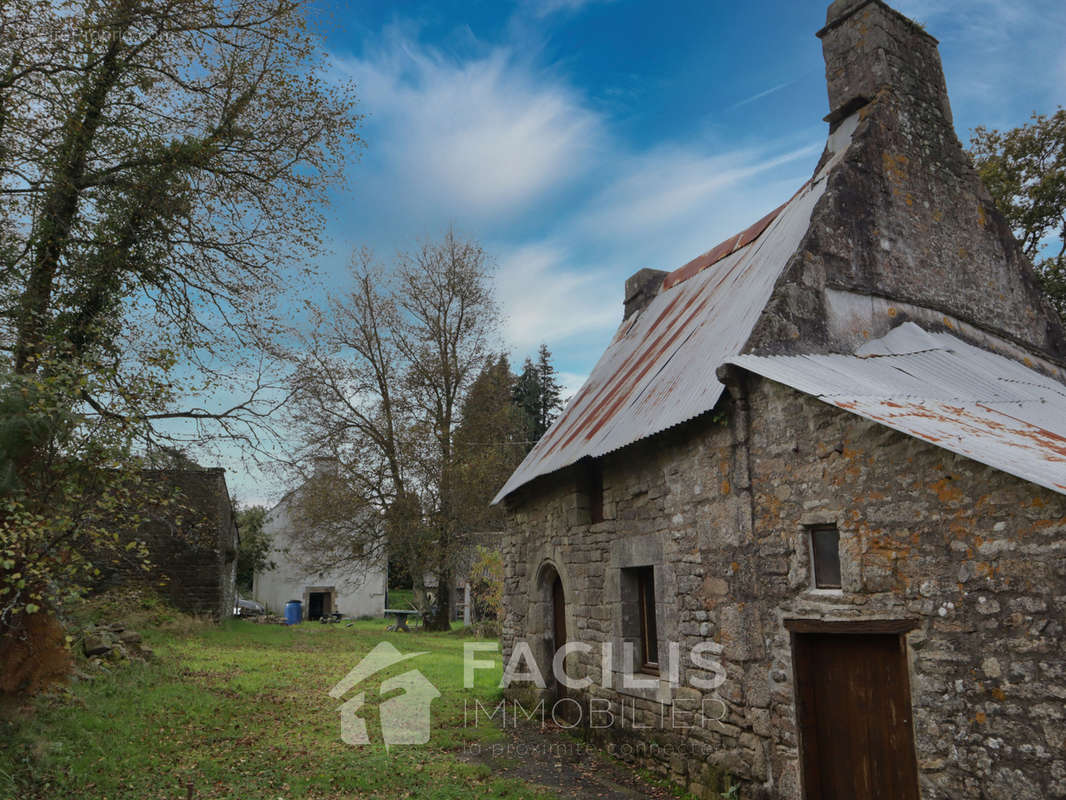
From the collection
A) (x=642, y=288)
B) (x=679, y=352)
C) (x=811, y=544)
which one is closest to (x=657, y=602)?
(x=811, y=544)

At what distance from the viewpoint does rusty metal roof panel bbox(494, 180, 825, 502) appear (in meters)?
6.91

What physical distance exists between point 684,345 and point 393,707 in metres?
6.77

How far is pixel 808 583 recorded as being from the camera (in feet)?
17.9

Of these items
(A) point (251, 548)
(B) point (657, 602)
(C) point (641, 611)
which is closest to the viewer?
(B) point (657, 602)

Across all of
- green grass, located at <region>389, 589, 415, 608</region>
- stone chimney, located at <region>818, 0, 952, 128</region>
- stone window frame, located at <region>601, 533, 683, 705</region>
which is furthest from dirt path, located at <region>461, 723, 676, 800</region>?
green grass, located at <region>389, 589, 415, 608</region>

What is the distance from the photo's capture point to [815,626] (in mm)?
5277

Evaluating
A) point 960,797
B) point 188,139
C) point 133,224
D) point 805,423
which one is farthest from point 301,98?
point 960,797

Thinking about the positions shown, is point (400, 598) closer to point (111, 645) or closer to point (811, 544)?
point (111, 645)

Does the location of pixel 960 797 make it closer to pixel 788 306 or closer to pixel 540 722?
→ pixel 788 306

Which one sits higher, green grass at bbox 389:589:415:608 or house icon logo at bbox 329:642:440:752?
house icon logo at bbox 329:642:440:752

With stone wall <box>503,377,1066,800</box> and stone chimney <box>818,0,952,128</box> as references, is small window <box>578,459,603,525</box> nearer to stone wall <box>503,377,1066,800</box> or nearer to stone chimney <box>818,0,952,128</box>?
stone wall <box>503,377,1066,800</box>

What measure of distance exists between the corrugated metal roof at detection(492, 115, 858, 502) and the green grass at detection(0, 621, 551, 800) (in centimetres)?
354

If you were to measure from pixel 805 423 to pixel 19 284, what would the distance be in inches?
319

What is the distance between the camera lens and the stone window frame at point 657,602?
7137 millimetres
